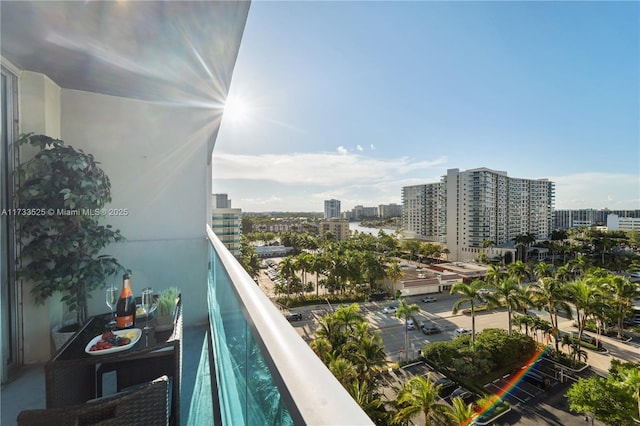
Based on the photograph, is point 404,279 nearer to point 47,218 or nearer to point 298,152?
point 298,152

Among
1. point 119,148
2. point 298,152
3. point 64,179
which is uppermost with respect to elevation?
point 298,152

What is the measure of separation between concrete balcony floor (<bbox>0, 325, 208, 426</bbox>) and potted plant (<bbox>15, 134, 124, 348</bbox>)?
1.88ft

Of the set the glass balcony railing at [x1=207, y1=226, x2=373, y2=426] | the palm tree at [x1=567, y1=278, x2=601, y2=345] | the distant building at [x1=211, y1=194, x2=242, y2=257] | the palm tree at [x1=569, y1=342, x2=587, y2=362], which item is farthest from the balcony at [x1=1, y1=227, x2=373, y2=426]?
the palm tree at [x1=567, y1=278, x2=601, y2=345]

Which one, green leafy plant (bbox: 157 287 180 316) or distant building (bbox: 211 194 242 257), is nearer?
green leafy plant (bbox: 157 287 180 316)

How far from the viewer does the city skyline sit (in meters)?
5.30

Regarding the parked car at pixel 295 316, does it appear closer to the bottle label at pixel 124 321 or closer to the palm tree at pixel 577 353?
the palm tree at pixel 577 353

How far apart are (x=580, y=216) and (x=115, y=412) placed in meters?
95.9

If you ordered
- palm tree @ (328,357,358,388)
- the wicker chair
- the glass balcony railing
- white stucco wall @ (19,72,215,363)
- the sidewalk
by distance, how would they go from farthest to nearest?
the sidewalk < palm tree @ (328,357,358,388) < white stucco wall @ (19,72,215,363) < the wicker chair < the glass balcony railing

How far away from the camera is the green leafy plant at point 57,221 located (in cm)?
239

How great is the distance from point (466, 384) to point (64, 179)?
49.0 feet

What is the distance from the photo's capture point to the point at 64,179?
245 cm

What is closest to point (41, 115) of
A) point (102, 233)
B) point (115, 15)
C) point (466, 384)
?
point (102, 233)

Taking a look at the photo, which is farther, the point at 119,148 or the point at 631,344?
the point at 631,344

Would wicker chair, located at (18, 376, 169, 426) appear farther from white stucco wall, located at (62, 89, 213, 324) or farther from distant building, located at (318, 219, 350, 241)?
distant building, located at (318, 219, 350, 241)
